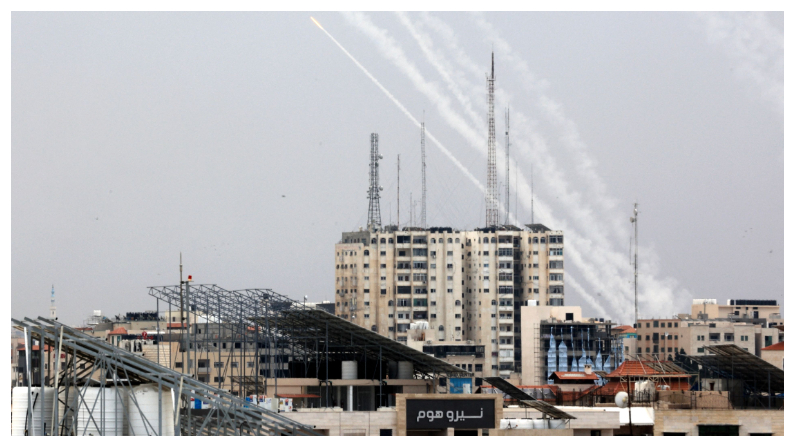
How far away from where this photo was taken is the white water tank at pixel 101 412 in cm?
4062

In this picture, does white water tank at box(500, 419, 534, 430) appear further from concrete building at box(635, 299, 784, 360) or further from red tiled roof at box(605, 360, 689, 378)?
concrete building at box(635, 299, 784, 360)

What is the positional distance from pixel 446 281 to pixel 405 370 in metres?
67.2

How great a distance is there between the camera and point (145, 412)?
41250mm

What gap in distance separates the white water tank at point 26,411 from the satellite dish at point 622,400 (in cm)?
2496

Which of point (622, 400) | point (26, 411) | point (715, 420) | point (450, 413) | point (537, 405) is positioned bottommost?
point (715, 420)

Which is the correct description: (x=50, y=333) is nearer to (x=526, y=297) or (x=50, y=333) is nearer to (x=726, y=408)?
(x=726, y=408)

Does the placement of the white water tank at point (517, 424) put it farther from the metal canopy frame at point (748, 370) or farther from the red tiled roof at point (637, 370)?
the metal canopy frame at point (748, 370)

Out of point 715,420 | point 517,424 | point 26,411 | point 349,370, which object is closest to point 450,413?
point 517,424

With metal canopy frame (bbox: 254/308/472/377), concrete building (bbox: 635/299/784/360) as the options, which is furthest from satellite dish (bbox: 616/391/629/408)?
concrete building (bbox: 635/299/784/360)

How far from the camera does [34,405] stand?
40219 mm

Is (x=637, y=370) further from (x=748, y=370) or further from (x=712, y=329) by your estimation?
(x=712, y=329)

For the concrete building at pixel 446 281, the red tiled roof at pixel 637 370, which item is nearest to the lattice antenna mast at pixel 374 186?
the concrete building at pixel 446 281

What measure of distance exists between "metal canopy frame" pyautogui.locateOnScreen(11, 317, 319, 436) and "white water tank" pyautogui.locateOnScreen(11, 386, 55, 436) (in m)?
0.19

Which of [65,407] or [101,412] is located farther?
[65,407]
